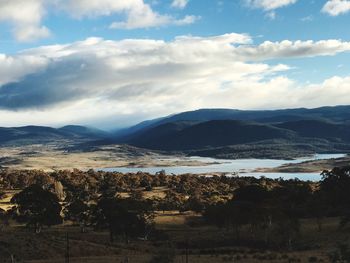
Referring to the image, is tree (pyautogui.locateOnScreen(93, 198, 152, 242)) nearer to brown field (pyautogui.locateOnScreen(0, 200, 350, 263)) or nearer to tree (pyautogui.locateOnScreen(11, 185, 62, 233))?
brown field (pyautogui.locateOnScreen(0, 200, 350, 263))

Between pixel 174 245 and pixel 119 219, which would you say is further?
pixel 119 219

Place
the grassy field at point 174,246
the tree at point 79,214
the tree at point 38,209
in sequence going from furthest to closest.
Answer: the tree at point 79,214
the tree at point 38,209
the grassy field at point 174,246

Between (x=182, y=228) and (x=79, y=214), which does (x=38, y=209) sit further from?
(x=182, y=228)

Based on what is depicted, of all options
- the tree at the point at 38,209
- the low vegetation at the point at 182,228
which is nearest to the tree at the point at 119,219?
the low vegetation at the point at 182,228

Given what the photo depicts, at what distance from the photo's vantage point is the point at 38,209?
3346 inches

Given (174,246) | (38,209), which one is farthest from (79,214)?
(174,246)

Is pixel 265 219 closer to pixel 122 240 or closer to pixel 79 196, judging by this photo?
pixel 122 240

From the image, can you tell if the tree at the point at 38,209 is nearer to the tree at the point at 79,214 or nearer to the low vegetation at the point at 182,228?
the low vegetation at the point at 182,228

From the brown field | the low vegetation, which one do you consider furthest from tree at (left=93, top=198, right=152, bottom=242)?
the brown field

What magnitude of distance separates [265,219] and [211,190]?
2463 inches

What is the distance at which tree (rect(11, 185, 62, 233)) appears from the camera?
8406 centimetres

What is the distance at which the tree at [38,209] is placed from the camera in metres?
84.1

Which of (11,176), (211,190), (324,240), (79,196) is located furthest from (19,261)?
(11,176)

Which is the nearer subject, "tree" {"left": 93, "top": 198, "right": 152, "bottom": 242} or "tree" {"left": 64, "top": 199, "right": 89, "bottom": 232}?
"tree" {"left": 93, "top": 198, "right": 152, "bottom": 242}
